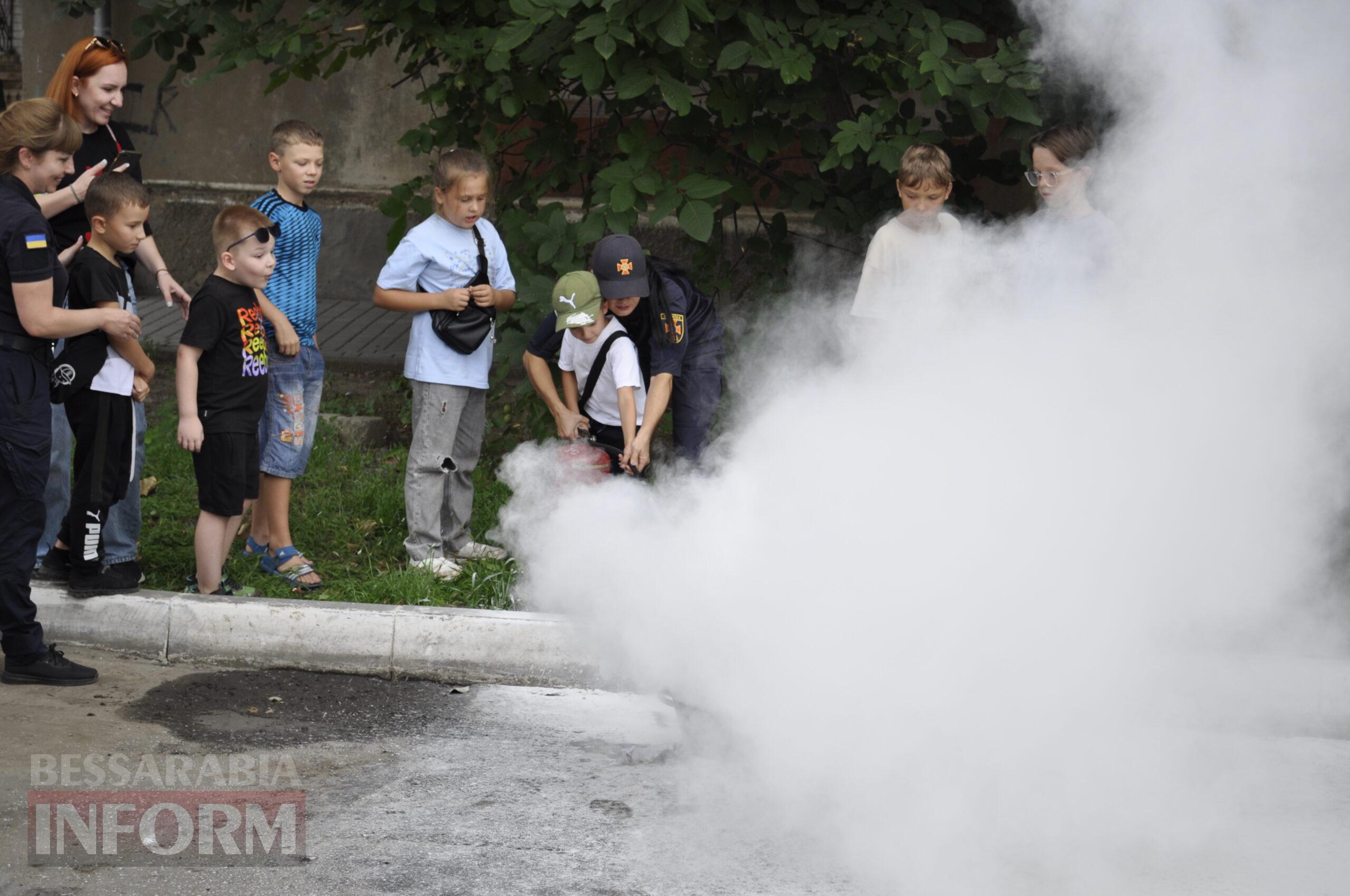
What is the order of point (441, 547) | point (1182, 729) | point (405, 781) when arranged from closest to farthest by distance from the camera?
1. point (405, 781)
2. point (1182, 729)
3. point (441, 547)

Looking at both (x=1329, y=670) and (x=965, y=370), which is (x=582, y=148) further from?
(x=1329, y=670)

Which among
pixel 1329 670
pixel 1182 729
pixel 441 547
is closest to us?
pixel 1182 729

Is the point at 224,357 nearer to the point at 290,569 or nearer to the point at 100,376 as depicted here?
the point at 100,376

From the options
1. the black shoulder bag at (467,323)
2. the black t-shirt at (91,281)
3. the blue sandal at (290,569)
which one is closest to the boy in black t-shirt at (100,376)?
the black t-shirt at (91,281)

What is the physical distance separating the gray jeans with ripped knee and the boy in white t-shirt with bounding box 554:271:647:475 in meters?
0.44

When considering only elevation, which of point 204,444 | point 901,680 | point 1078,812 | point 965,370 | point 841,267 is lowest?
point 1078,812

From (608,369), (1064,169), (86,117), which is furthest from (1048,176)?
(86,117)

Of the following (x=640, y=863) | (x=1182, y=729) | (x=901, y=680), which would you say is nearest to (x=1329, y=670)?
(x=1182, y=729)

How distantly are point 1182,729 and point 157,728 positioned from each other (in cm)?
302

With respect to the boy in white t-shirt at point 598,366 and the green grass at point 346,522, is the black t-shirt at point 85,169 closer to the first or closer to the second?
the green grass at point 346,522

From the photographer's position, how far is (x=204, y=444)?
4.53 m

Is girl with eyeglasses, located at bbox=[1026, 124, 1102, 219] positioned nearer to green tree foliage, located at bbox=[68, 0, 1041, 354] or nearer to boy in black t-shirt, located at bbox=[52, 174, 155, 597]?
green tree foliage, located at bbox=[68, 0, 1041, 354]

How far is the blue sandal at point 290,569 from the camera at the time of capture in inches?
192

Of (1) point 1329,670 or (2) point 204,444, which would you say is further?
(2) point 204,444
